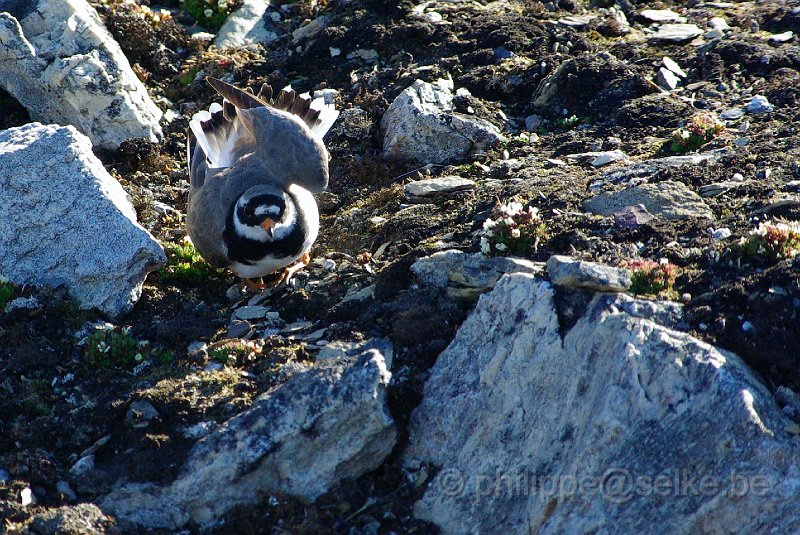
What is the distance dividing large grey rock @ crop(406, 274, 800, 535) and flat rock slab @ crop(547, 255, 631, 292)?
99mm

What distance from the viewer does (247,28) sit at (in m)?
13.6

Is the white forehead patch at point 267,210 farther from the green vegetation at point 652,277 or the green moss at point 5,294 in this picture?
the green vegetation at point 652,277

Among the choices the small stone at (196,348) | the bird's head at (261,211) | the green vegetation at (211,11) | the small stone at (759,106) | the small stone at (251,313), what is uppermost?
the green vegetation at (211,11)

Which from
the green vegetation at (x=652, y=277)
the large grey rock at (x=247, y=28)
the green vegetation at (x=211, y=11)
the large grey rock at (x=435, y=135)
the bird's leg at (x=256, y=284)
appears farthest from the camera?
the green vegetation at (x=211, y=11)

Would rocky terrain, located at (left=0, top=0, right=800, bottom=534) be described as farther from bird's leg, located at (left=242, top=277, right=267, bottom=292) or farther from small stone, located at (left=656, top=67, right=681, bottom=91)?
bird's leg, located at (left=242, top=277, right=267, bottom=292)

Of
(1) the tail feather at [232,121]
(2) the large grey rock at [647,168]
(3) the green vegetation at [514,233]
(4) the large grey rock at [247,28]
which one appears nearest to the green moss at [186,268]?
(1) the tail feather at [232,121]

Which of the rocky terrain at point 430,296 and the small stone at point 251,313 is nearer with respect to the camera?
the rocky terrain at point 430,296

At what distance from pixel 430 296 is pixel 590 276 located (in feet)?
5.67

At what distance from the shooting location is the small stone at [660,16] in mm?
13077

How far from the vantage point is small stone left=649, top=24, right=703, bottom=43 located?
12.1 metres

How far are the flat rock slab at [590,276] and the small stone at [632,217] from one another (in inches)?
48.8

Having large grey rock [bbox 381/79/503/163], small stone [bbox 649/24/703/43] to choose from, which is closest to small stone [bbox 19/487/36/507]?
large grey rock [bbox 381/79/503/163]

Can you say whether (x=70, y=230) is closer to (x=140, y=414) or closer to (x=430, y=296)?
(x=140, y=414)

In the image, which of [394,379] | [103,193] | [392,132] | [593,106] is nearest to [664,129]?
[593,106]
